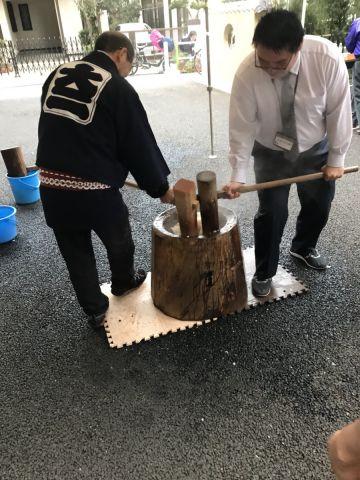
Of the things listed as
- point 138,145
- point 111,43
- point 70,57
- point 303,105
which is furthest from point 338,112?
point 70,57

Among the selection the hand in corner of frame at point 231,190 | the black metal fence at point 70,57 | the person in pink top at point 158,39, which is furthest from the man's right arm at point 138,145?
the person in pink top at point 158,39

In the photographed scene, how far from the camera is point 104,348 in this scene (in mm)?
2117

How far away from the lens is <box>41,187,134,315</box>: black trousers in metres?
1.79

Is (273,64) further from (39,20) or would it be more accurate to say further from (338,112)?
(39,20)

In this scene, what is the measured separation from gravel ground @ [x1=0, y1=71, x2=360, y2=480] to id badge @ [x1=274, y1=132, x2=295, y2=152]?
0.92 m

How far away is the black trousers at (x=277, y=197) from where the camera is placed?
2141 millimetres

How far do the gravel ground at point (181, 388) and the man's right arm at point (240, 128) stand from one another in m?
0.81

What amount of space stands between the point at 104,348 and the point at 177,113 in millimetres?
6117

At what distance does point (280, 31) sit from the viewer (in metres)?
1.60

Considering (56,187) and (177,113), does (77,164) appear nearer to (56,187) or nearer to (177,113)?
(56,187)

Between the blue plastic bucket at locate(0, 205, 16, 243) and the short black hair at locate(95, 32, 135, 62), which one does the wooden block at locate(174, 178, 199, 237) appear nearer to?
the short black hair at locate(95, 32, 135, 62)

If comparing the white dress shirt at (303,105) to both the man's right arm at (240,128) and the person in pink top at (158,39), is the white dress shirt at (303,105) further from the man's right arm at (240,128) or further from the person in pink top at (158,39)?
the person in pink top at (158,39)

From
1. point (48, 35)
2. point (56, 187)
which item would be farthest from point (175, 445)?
point (48, 35)

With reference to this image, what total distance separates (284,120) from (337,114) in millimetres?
263
